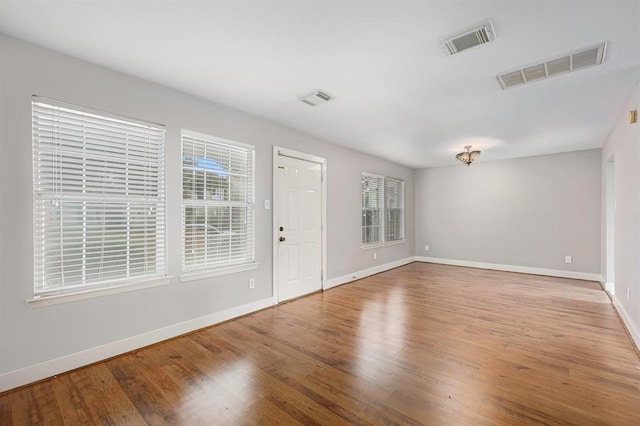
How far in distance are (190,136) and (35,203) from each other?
1408 millimetres

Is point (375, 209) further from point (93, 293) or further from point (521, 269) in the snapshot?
point (93, 293)

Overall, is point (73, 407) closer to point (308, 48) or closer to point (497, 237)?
point (308, 48)

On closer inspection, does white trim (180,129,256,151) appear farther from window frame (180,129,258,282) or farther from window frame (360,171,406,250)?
window frame (360,171,406,250)

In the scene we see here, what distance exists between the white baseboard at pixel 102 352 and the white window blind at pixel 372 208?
327cm

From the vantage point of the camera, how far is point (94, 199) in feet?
7.97

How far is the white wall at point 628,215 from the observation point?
2746 millimetres

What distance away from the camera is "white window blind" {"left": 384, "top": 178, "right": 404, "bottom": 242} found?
21.9ft

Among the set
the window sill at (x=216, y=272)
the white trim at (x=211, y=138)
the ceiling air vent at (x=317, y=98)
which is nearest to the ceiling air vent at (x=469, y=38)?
the ceiling air vent at (x=317, y=98)

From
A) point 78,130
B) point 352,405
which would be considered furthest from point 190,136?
point 352,405

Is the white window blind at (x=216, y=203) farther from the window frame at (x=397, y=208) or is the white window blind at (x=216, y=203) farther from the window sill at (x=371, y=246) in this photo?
the window frame at (x=397, y=208)

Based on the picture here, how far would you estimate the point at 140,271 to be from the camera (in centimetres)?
272

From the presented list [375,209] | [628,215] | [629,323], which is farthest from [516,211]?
[629,323]

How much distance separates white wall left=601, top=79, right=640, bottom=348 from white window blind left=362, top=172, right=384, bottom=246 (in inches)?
142

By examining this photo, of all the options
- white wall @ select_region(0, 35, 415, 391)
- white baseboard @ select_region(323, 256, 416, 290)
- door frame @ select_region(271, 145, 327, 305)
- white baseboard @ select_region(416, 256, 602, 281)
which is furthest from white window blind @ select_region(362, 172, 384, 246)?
white wall @ select_region(0, 35, 415, 391)
